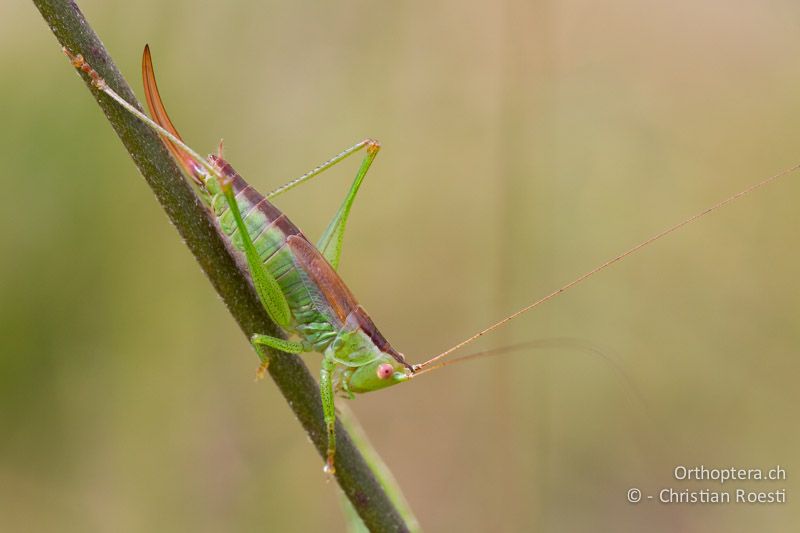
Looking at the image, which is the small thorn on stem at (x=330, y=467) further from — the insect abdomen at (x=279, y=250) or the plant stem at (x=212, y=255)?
the insect abdomen at (x=279, y=250)

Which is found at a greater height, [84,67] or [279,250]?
[84,67]

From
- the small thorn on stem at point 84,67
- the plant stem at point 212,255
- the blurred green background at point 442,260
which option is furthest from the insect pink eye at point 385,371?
the small thorn on stem at point 84,67

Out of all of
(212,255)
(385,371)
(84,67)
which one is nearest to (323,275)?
(385,371)

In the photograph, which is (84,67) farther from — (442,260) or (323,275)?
(442,260)

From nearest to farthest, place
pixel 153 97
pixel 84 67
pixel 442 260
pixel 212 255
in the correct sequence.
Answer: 1. pixel 84 67
2. pixel 212 255
3. pixel 153 97
4. pixel 442 260

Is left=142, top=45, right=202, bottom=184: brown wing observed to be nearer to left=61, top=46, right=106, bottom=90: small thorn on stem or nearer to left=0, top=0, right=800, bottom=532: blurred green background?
left=61, top=46, right=106, bottom=90: small thorn on stem
